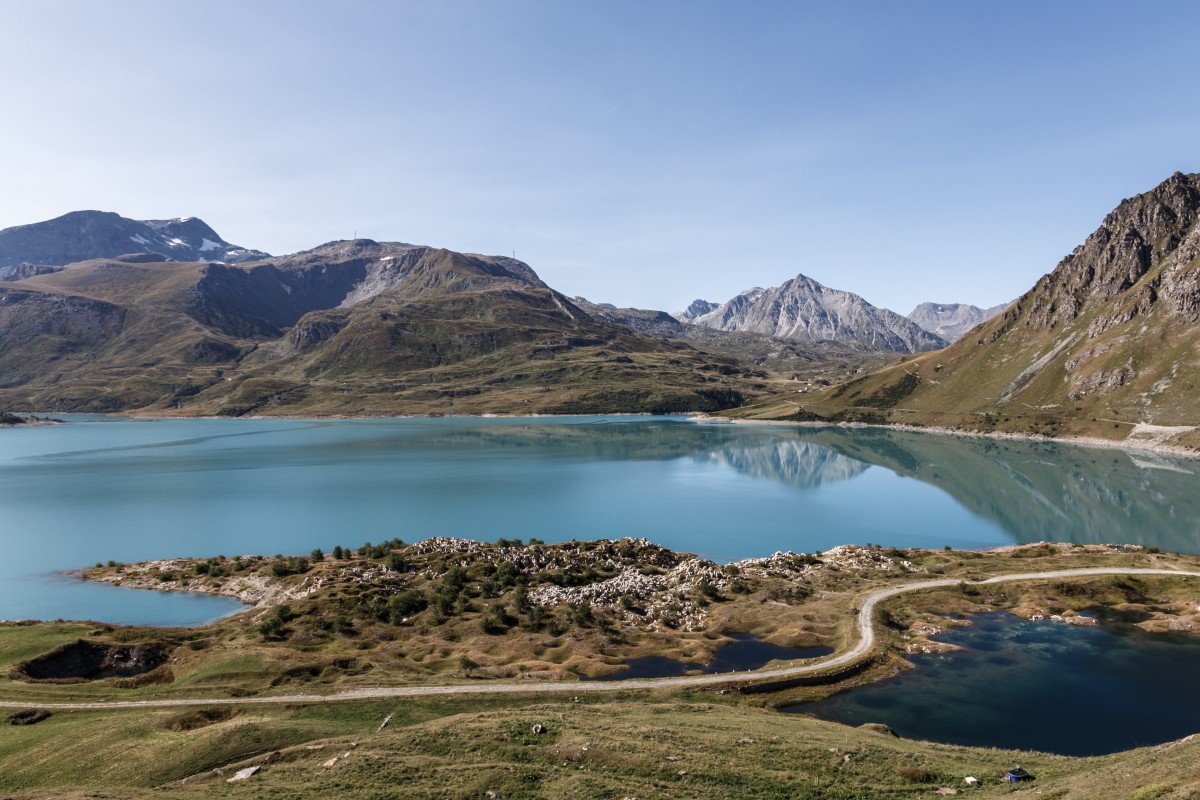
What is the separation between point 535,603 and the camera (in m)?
79.6

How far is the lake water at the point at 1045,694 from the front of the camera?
4844 cm

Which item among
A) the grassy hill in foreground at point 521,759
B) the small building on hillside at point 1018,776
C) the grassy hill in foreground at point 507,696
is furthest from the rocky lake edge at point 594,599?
the small building on hillside at point 1018,776

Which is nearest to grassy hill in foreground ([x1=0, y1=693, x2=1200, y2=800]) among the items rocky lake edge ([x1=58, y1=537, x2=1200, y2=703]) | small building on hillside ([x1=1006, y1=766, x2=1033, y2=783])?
small building on hillside ([x1=1006, y1=766, x2=1033, y2=783])

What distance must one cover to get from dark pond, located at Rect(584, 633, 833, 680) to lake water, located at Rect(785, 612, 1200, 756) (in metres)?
9.28

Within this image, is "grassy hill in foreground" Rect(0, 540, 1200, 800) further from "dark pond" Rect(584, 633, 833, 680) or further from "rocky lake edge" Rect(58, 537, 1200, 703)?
"dark pond" Rect(584, 633, 833, 680)

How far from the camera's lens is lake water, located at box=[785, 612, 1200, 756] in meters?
48.4

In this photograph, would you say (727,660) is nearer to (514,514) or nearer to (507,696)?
(507,696)

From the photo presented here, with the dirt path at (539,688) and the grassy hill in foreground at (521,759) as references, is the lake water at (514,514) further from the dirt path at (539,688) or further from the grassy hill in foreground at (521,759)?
the grassy hill in foreground at (521,759)

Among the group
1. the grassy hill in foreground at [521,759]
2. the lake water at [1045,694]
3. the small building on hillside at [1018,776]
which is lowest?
the lake water at [1045,694]

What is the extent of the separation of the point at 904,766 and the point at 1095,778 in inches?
355

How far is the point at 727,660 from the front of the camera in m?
64.2

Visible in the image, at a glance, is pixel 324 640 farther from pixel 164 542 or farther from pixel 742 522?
pixel 742 522

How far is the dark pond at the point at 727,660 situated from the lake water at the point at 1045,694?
30.4 ft

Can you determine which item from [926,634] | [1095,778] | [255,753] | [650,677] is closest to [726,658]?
[650,677]
